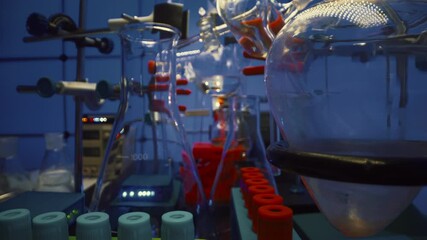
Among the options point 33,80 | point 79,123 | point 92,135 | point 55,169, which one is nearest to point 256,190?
point 79,123

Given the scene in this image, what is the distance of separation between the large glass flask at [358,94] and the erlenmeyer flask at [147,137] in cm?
32

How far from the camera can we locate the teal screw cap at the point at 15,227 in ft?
1.13

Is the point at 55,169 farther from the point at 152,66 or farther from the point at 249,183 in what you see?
the point at 249,183

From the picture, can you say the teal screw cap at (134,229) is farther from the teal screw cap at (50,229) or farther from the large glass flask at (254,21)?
the large glass flask at (254,21)

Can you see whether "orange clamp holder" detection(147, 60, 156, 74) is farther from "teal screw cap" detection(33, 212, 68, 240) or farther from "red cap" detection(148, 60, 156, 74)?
"teal screw cap" detection(33, 212, 68, 240)

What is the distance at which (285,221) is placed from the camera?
0.34 meters

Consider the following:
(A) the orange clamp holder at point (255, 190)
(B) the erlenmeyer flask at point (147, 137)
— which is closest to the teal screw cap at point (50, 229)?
(B) the erlenmeyer flask at point (147, 137)

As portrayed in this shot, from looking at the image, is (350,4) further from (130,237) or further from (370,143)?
(130,237)

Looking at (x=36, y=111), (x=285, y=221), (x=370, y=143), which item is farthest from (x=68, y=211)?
(x=36, y=111)

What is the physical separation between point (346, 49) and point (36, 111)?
5.72 ft

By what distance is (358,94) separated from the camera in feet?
0.88

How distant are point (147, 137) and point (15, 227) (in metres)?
0.33

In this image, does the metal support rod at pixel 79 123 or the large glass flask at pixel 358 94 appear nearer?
the large glass flask at pixel 358 94

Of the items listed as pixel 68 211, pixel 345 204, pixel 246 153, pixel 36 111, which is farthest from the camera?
pixel 36 111
